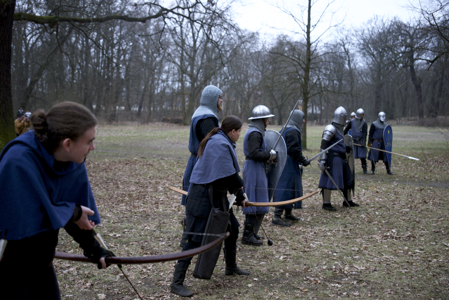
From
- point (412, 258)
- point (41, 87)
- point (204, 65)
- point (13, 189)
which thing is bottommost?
point (412, 258)

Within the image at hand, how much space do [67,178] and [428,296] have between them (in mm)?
3432

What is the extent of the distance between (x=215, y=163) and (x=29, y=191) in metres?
1.94

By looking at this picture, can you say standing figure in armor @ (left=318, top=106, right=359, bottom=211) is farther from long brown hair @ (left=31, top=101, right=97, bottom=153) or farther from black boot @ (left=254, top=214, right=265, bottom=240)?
long brown hair @ (left=31, top=101, right=97, bottom=153)

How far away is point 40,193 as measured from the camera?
5.73 ft

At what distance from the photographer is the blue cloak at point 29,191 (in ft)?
5.59

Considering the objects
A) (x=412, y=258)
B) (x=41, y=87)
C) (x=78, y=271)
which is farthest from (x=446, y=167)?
(x=41, y=87)

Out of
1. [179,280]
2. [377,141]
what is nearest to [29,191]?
[179,280]

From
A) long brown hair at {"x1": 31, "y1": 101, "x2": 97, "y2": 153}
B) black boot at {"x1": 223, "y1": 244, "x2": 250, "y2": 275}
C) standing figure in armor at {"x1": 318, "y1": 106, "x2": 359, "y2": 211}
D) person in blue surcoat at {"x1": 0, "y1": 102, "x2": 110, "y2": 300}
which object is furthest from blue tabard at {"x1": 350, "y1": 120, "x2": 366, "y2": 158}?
long brown hair at {"x1": 31, "y1": 101, "x2": 97, "y2": 153}

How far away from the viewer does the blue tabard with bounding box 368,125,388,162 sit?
11.7 meters

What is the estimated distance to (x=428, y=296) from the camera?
11.9 feet

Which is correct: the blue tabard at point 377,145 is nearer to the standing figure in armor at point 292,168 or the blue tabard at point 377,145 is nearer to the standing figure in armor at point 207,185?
the standing figure in armor at point 292,168

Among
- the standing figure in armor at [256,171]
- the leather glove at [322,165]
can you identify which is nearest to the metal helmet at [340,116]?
the leather glove at [322,165]

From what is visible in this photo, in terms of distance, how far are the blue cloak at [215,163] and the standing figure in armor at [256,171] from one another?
1525mm

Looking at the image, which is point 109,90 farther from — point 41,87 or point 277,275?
point 277,275
